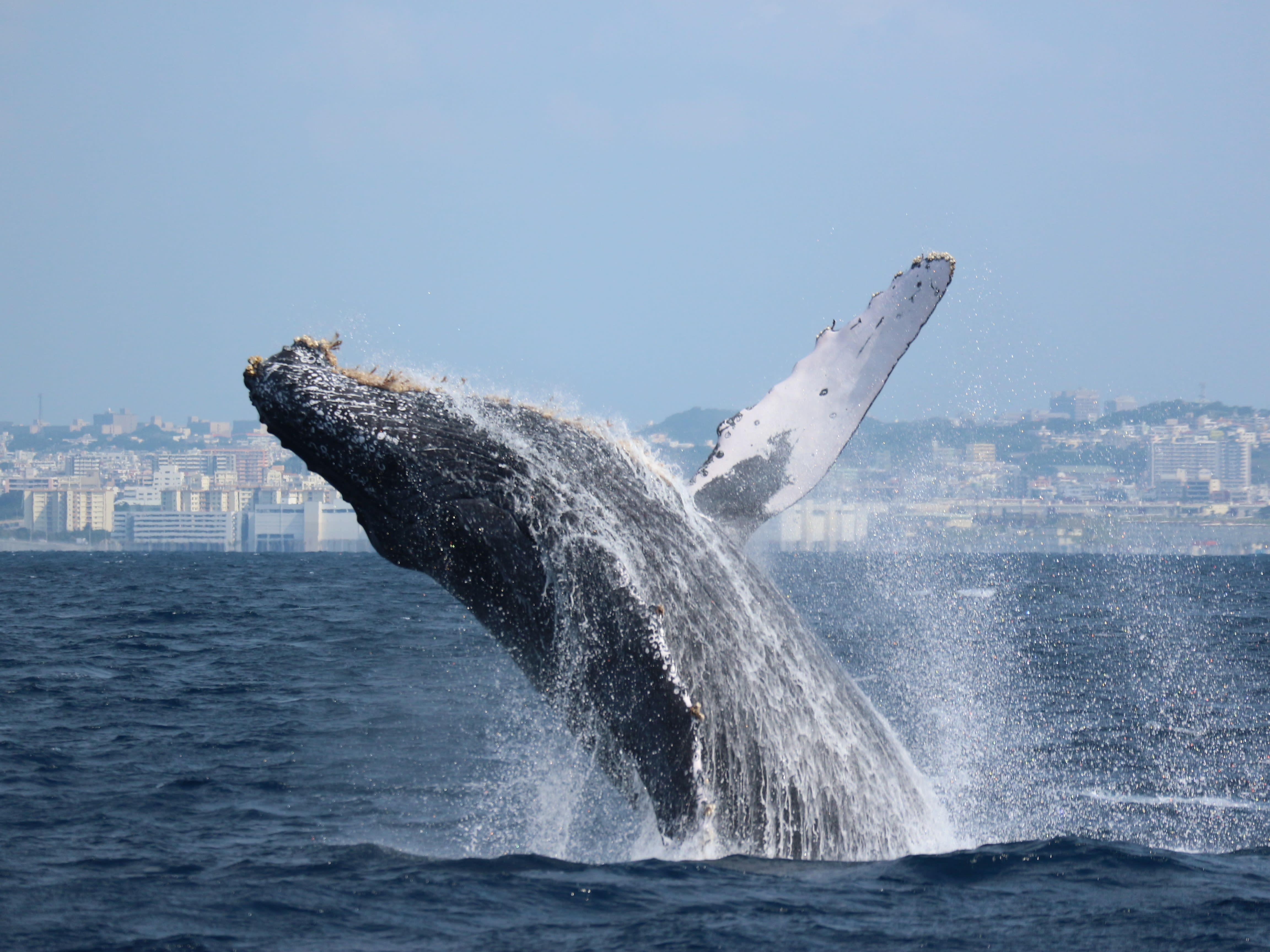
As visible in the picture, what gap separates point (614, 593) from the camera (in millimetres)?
4508

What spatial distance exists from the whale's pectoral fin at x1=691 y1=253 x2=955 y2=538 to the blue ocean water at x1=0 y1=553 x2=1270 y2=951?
1.55 m

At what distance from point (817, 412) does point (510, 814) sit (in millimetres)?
3298

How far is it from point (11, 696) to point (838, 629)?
15.9 m

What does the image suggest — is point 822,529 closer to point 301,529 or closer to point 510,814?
point 301,529

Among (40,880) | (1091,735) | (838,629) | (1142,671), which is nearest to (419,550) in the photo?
(40,880)

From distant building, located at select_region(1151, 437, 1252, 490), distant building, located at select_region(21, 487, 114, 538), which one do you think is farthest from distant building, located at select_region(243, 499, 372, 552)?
distant building, located at select_region(1151, 437, 1252, 490)

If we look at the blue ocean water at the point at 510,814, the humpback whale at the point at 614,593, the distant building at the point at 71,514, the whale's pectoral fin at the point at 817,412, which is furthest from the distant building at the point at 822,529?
the humpback whale at the point at 614,593

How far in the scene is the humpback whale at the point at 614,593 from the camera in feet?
14.5

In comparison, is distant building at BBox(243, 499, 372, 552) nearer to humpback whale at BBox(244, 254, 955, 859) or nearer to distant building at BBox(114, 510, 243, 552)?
distant building at BBox(114, 510, 243, 552)

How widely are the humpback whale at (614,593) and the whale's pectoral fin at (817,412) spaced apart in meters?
0.53

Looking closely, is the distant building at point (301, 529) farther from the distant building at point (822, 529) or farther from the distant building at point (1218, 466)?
the distant building at point (1218, 466)

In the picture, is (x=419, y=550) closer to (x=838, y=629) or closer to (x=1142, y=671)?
(x=1142, y=671)

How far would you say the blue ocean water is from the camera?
4.98m

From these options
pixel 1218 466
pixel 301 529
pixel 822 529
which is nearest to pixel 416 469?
pixel 822 529
